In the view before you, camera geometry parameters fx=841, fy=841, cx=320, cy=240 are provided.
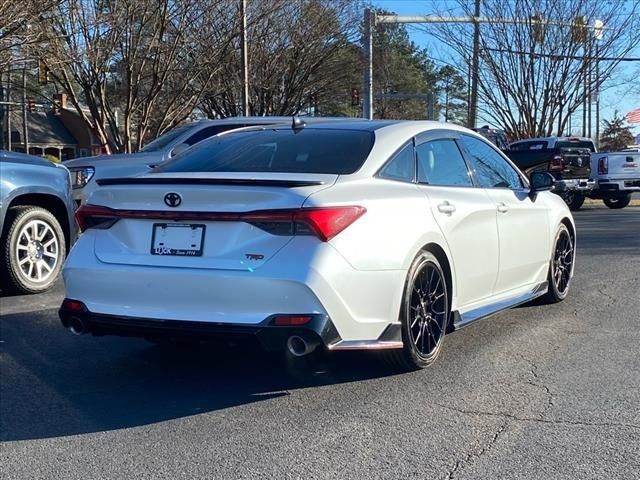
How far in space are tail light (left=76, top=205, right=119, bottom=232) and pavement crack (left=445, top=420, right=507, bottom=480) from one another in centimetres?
235

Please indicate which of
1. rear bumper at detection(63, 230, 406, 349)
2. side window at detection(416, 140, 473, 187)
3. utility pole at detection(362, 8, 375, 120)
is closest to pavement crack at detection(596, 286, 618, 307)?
side window at detection(416, 140, 473, 187)

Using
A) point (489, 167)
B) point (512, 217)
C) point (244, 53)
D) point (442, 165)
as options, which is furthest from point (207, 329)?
point (244, 53)

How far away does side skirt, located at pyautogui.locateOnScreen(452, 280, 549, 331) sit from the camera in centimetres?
554

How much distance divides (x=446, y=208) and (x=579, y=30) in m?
20.1

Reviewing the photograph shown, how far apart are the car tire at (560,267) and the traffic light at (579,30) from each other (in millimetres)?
17033

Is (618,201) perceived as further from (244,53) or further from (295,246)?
(295,246)

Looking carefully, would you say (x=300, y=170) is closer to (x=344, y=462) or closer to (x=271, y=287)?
(x=271, y=287)

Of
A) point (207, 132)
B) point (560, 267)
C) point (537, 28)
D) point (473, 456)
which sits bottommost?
point (473, 456)

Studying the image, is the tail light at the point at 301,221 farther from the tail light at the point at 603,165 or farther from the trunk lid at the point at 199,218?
the tail light at the point at 603,165

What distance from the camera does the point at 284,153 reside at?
5352 millimetres

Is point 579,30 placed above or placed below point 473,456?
above

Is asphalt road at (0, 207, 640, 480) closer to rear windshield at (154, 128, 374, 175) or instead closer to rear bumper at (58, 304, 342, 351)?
rear bumper at (58, 304, 342, 351)

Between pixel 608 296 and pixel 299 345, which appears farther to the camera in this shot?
pixel 608 296

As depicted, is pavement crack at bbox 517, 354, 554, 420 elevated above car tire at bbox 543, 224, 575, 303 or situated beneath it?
situated beneath
